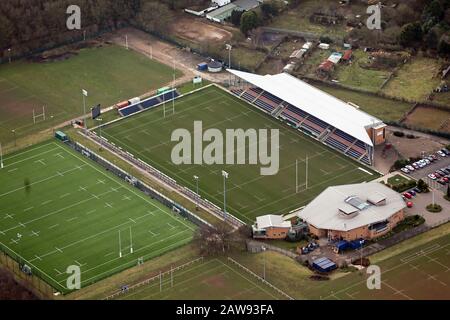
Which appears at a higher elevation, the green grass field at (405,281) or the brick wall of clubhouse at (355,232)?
the brick wall of clubhouse at (355,232)

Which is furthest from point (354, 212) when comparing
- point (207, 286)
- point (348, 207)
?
point (207, 286)

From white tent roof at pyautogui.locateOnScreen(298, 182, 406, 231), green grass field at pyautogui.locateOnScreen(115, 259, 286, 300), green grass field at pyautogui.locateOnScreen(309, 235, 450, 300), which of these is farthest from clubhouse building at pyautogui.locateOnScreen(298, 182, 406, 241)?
green grass field at pyautogui.locateOnScreen(115, 259, 286, 300)

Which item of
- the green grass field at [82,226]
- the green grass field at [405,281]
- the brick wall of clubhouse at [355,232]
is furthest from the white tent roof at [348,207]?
the green grass field at [82,226]

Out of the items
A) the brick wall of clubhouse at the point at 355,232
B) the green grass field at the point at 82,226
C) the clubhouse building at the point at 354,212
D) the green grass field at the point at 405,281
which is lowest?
the green grass field at the point at 82,226

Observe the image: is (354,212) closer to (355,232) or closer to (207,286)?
(355,232)

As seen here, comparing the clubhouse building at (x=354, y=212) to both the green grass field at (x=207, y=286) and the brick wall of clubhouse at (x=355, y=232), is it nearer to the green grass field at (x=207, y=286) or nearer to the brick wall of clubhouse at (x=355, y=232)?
the brick wall of clubhouse at (x=355, y=232)

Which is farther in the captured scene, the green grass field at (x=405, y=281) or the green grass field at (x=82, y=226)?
the green grass field at (x=82, y=226)

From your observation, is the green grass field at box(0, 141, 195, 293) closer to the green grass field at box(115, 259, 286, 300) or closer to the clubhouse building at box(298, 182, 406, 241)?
the green grass field at box(115, 259, 286, 300)

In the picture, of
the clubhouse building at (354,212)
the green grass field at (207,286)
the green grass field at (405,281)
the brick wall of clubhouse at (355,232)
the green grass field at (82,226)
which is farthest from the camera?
the clubhouse building at (354,212)
